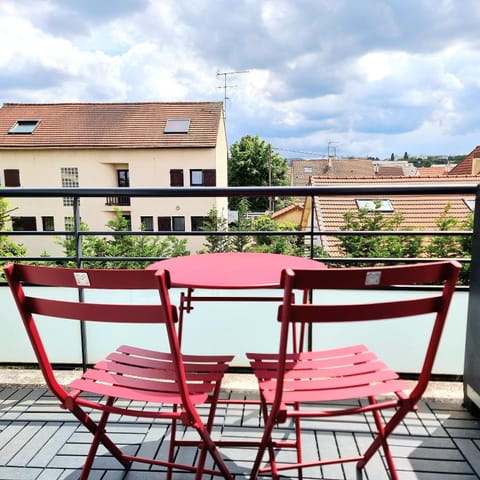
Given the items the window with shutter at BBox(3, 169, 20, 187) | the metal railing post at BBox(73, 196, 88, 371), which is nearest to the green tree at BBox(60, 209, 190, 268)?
the metal railing post at BBox(73, 196, 88, 371)

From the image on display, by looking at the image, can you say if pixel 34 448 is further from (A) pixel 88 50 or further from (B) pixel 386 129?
(B) pixel 386 129

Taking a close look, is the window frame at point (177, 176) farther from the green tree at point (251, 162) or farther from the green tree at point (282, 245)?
the green tree at point (282, 245)

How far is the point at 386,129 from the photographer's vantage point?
210 ft

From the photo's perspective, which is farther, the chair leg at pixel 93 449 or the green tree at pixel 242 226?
the green tree at pixel 242 226

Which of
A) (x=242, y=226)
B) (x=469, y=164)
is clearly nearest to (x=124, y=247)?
(x=242, y=226)

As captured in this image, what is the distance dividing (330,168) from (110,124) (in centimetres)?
2956

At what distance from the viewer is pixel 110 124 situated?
32969mm

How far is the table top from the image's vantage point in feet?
5.02

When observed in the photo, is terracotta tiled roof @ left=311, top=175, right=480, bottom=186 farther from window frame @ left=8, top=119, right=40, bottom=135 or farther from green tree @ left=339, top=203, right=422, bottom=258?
window frame @ left=8, top=119, right=40, bottom=135

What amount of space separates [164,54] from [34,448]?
164 ft

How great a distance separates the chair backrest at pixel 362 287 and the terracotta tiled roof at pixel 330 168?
5209 cm

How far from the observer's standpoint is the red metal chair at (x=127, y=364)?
122cm

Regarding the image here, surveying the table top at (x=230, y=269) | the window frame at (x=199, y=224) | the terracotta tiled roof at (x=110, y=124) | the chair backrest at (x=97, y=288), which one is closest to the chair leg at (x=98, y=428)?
the chair backrest at (x=97, y=288)

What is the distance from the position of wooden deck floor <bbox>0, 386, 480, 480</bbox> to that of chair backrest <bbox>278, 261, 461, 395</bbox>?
87 centimetres
